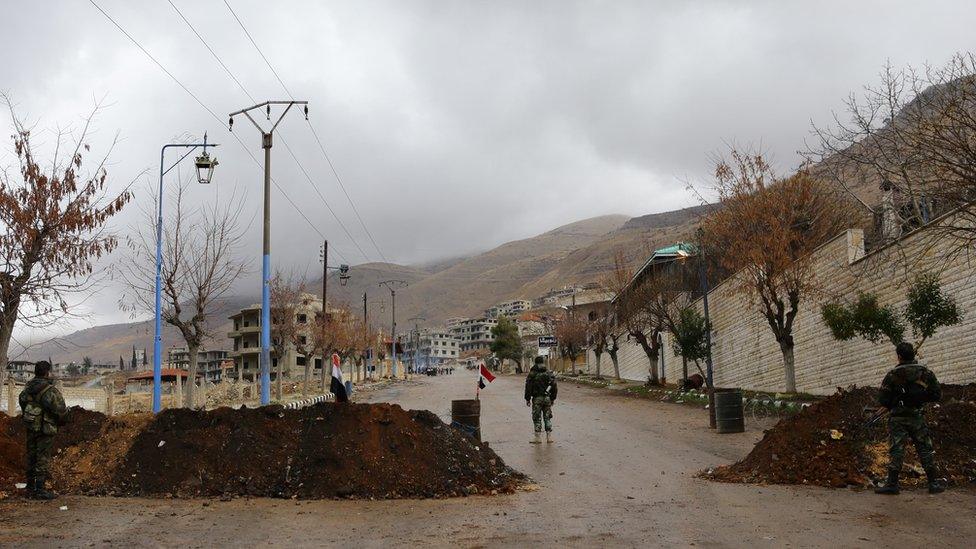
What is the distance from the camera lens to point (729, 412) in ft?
57.6

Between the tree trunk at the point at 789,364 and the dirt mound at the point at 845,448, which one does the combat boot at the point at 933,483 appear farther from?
the tree trunk at the point at 789,364

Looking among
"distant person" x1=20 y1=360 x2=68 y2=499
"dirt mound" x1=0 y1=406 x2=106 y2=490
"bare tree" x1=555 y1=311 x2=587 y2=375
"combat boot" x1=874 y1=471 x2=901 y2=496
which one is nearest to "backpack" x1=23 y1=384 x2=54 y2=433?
"distant person" x1=20 y1=360 x2=68 y2=499

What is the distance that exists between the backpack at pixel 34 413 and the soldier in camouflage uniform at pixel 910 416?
1055 cm

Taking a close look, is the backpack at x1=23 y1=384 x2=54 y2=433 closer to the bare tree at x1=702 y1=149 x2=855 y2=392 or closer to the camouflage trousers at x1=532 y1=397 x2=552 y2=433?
the camouflage trousers at x1=532 y1=397 x2=552 y2=433

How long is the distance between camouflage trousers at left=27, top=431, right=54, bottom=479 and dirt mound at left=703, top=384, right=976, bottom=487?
9.07 meters

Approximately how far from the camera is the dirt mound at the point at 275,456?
9.84 m

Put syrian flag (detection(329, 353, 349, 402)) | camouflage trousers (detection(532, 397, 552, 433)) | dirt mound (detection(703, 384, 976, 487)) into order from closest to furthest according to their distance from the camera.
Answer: dirt mound (detection(703, 384, 976, 487))
syrian flag (detection(329, 353, 349, 402))
camouflage trousers (detection(532, 397, 552, 433))

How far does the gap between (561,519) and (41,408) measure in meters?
6.82

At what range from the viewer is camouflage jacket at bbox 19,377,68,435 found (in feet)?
31.1

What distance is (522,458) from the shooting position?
1351 cm

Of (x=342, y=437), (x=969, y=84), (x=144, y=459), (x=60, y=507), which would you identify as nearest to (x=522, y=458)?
(x=342, y=437)

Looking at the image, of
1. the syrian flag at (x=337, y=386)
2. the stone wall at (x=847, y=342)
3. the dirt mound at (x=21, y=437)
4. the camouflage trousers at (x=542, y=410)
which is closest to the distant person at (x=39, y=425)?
the dirt mound at (x=21, y=437)

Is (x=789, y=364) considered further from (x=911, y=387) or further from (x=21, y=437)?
(x=21, y=437)

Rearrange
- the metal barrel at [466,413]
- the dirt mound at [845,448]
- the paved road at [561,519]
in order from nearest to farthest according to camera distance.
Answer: the paved road at [561,519]
the dirt mound at [845,448]
the metal barrel at [466,413]
